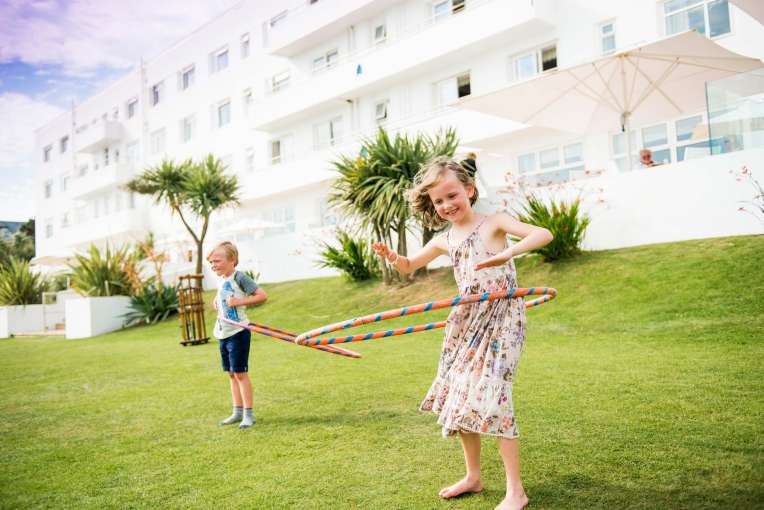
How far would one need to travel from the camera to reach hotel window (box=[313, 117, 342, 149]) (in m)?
25.7

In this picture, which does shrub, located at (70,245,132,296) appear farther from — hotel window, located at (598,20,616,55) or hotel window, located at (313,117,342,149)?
hotel window, located at (598,20,616,55)

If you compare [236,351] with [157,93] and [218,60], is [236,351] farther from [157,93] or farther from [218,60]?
[157,93]

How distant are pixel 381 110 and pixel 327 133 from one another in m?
3.42

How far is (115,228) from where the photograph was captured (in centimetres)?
3644

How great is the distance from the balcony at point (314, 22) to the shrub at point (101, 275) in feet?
40.1

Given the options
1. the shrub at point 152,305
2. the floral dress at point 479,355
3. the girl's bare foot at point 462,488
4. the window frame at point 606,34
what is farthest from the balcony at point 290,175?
the girl's bare foot at point 462,488

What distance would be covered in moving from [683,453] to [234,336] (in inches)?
140

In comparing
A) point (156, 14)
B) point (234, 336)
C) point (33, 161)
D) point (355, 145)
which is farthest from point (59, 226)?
point (234, 336)

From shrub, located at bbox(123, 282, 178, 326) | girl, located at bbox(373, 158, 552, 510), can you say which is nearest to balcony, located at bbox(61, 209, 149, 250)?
shrub, located at bbox(123, 282, 178, 326)

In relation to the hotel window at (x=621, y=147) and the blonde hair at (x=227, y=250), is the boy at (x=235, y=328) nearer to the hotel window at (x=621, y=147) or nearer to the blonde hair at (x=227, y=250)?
the blonde hair at (x=227, y=250)

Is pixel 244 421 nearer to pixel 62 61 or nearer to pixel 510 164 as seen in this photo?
pixel 62 61

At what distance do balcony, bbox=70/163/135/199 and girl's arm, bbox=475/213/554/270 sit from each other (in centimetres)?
3765

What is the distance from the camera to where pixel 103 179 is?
3831cm

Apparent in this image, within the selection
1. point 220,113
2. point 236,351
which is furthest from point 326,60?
point 236,351
